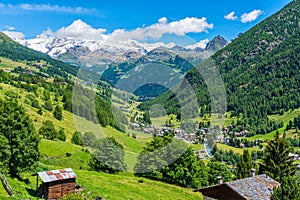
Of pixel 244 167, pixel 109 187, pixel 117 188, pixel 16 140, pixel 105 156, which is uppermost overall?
pixel 16 140

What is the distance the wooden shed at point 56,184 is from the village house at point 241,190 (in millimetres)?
16816

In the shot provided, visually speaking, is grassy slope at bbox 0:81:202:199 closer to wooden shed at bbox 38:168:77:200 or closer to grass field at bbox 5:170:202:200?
grass field at bbox 5:170:202:200

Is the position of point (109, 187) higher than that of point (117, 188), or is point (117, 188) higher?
point (109, 187)

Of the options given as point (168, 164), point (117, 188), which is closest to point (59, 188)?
point (117, 188)

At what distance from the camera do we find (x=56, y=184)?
1608 inches

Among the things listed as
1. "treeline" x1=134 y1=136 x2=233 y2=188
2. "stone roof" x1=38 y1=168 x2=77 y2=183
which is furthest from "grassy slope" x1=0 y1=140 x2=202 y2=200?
"treeline" x1=134 y1=136 x2=233 y2=188

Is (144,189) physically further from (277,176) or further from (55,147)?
(55,147)

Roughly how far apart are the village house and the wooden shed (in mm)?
16816

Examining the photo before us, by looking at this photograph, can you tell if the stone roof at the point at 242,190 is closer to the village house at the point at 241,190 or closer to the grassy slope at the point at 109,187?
the village house at the point at 241,190

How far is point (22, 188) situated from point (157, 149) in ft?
113

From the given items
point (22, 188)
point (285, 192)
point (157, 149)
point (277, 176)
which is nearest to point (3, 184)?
point (22, 188)

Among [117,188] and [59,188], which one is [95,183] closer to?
[117,188]

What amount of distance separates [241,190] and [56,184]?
22.0 m

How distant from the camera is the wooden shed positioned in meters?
39.9
